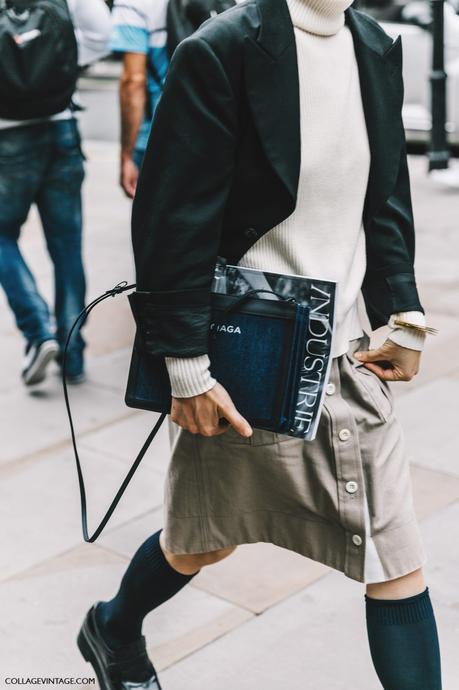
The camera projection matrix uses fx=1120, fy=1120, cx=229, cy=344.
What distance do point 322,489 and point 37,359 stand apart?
9.53 ft

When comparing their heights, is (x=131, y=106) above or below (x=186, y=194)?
below

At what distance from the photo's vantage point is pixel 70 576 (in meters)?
3.53

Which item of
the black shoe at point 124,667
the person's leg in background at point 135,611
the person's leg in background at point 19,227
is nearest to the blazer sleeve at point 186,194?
the person's leg in background at point 135,611

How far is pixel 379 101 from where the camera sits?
2338mm

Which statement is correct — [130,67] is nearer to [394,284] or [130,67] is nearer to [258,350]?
[394,284]

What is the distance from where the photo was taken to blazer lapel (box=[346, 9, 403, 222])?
7.65 ft

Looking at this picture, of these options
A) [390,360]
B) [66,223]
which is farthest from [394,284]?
[66,223]

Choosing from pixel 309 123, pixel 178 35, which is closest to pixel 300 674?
pixel 309 123

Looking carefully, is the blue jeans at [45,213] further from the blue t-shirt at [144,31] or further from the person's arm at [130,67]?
the blue t-shirt at [144,31]

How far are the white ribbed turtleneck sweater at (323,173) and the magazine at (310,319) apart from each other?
6 centimetres

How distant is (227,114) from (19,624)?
69.6 inches

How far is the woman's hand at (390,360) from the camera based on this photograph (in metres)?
2.48

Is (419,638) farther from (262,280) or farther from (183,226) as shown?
(183,226)

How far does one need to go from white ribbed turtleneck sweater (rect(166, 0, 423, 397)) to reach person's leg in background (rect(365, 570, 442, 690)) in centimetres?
51
